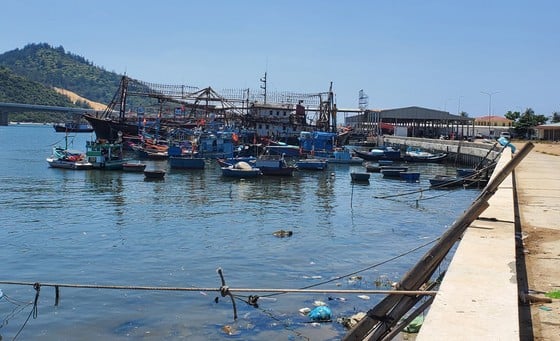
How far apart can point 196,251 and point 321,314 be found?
30.3 feet

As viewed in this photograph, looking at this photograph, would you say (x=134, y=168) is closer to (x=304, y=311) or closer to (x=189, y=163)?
(x=189, y=163)

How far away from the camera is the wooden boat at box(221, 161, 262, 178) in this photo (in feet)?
169

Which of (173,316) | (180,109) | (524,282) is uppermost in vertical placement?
(180,109)

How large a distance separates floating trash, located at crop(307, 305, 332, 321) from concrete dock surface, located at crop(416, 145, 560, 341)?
431cm

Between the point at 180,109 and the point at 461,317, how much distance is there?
91.6 m

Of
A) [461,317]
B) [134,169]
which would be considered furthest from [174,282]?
[134,169]

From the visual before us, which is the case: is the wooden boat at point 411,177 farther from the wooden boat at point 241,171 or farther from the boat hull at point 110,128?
the boat hull at point 110,128

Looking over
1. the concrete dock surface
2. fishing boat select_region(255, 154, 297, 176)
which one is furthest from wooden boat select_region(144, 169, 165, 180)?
the concrete dock surface

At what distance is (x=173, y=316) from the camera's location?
14.3 m

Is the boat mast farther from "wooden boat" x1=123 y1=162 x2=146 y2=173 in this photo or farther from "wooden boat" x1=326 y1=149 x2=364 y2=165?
"wooden boat" x1=326 y1=149 x2=364 y2=165

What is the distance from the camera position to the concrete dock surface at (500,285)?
227 inches

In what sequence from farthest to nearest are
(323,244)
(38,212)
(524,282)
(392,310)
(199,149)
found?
(199,149) < (38,212) < (323,244) < (524,282) < (392,310)

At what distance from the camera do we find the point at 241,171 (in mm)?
51500

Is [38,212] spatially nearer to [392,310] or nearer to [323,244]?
[323,244]
